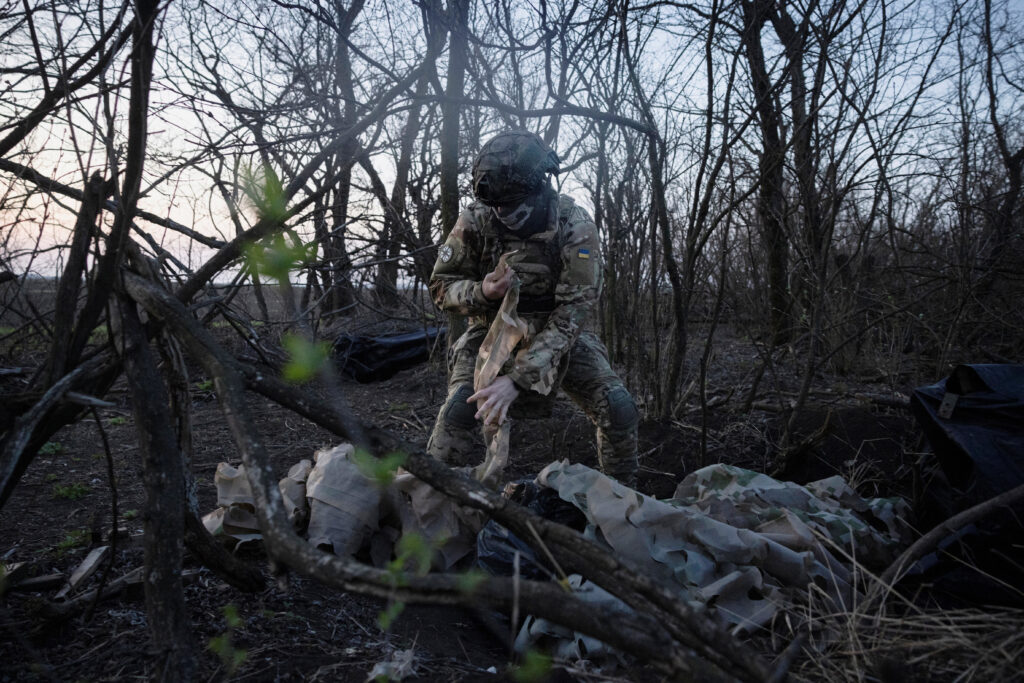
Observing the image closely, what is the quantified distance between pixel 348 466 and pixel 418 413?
112 inches

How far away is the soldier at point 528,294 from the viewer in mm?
2582

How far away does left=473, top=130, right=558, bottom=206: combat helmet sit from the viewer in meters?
2.57

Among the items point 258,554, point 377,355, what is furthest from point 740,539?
point 377,355

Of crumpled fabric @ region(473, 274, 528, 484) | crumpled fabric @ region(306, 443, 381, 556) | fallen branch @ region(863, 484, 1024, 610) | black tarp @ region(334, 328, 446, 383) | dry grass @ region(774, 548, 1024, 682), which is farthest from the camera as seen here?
black tarp @ region(334, 328, 446, 383)

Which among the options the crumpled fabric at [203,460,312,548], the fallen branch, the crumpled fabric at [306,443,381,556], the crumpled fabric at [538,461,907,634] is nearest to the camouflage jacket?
the crumpled fabric at [538,461,907,634]

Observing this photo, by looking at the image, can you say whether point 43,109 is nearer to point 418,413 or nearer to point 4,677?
point 4,677

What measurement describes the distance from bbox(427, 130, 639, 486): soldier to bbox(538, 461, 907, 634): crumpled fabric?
1.45ft

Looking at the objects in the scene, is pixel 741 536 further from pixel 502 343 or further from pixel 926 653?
pixel 502 343

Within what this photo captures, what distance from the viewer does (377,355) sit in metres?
6.76

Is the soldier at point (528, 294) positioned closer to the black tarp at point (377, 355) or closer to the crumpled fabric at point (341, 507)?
the crumpled fabric at point (341, 507)

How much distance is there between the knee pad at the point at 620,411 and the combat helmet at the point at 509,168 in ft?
3.16

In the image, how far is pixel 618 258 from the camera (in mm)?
4664

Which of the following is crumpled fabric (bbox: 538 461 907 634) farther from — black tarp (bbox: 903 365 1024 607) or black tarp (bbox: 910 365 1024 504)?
black tarp (bbox: 910 365 1024 504)

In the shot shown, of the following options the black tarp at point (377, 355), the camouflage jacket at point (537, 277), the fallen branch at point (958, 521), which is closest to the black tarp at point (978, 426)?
the fallen branch at point (958, 521)
